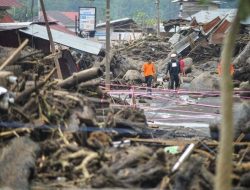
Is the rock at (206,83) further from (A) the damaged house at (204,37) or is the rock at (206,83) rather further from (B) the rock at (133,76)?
(A) the damaged house at (204,37)

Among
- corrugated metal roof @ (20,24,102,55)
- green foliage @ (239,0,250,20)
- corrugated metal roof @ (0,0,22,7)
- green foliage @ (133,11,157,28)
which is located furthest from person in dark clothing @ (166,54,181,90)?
green foliage @ (133,11,157,28)

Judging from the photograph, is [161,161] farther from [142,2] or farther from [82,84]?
[142,2]

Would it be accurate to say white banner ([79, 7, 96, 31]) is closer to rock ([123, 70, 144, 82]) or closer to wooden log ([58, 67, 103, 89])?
rock ([123, 70, 144, 82])

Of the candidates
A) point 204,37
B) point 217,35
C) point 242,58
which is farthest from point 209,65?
point 242,58

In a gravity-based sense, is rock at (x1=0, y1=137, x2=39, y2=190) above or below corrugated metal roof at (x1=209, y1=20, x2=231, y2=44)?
above

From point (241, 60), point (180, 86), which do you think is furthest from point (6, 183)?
point (241, 60)

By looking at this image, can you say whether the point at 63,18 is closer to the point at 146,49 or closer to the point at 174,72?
the point at 146,49

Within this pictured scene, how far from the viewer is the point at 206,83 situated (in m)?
26.8

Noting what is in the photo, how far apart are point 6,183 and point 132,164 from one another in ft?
6.09

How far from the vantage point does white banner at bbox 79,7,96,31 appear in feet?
118

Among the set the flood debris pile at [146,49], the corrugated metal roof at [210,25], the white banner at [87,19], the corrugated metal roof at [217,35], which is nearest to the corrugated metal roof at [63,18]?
the flood debris pile at [146,49]

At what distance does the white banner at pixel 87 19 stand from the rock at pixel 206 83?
10.6m

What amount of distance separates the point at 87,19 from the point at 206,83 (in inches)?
469

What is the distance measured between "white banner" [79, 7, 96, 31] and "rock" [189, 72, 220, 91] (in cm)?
1058
